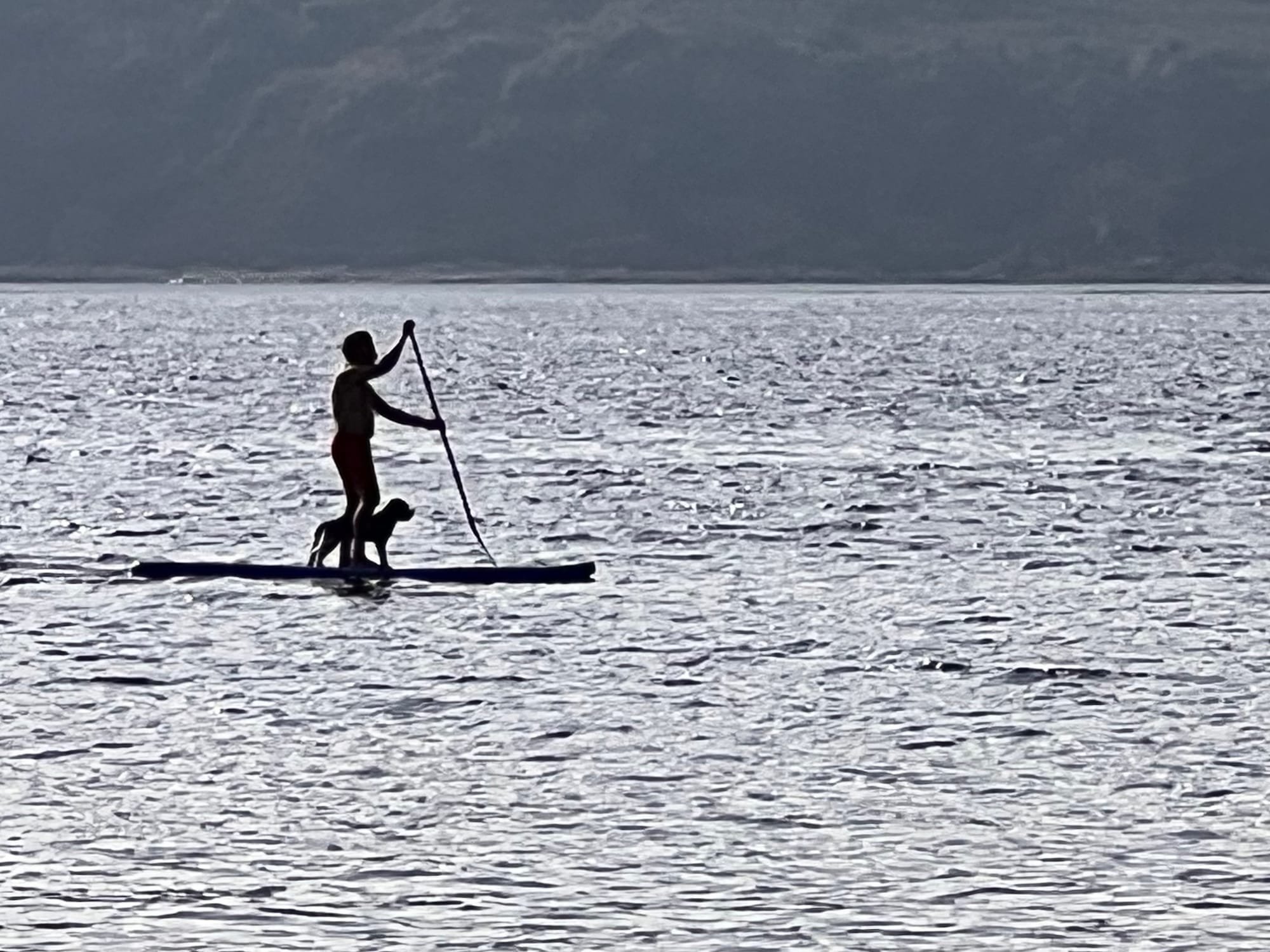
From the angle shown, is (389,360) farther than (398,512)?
No

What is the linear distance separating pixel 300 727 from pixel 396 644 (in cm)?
505

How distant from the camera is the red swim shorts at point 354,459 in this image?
2914 centimetres

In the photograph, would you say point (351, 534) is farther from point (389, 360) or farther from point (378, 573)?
point (389, 360)

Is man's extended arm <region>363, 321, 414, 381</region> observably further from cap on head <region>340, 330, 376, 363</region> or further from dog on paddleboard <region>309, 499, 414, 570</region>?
dog on paddleboard <region>309, 499, 414, 570</region>

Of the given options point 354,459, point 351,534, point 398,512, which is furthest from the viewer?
point 351,534

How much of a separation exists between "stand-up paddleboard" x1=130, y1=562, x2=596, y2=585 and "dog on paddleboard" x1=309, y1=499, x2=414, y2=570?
0.63ft

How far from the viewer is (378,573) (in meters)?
30.2

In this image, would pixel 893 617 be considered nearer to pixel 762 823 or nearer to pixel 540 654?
pixel 540 654

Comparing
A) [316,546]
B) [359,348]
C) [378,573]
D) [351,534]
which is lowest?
[378,573]

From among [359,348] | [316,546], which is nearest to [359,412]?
[359,348]

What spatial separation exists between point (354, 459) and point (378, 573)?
1.54 meters

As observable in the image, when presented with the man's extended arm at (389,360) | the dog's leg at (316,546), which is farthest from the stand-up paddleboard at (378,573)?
the man's extended arm at (389,360)

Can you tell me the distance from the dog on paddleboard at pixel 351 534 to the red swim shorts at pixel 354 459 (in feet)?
1.30

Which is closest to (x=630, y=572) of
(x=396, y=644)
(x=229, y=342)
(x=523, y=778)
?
(x=396, y=644)
